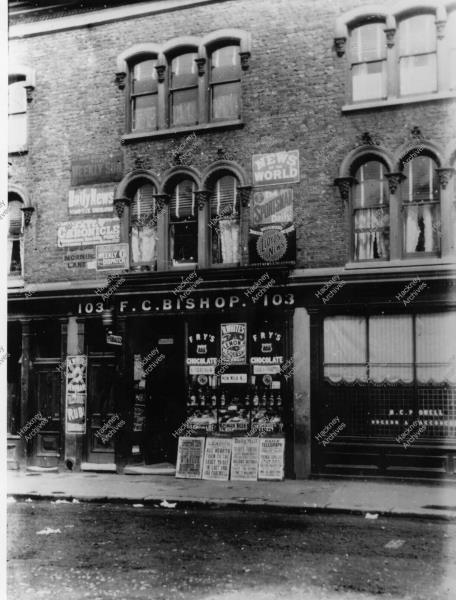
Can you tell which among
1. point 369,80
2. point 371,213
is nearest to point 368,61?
point 369,80

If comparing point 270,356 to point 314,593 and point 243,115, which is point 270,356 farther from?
point 314,593

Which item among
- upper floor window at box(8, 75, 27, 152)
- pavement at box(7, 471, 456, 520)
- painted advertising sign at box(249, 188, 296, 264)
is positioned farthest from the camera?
upper floor window at box(8, 75, 27, 152)

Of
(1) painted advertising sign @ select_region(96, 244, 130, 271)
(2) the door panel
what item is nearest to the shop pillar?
(1) painted advertising sign @ select_region(96, 244, 130, 271)

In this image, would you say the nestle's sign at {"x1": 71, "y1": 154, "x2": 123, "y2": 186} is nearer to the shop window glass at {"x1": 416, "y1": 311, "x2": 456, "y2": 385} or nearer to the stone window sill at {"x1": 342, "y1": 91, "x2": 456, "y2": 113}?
the stone window sill at {"x1": 342, "y1": 91, "x2": 456, "y2": 113}

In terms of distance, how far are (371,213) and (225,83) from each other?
434 centimetres

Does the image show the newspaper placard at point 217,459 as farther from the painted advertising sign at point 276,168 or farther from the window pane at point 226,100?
the window pane at point 226,100

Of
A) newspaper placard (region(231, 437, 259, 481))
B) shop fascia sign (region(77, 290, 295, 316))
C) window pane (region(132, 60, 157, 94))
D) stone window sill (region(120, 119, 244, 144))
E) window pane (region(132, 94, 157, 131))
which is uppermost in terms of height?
window pane (region(132, 60, 157, 94))

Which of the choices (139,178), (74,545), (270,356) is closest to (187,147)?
(139,178)

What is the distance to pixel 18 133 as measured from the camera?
16.4m

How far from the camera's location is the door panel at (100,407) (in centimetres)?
1551

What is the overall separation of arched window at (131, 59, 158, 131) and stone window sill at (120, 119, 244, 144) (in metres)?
0.28

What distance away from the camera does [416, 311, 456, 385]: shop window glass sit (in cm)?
1306

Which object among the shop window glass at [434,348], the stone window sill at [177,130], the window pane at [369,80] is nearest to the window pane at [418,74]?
the window pane at [369,80]

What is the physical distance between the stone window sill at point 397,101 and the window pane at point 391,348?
4192 mm
